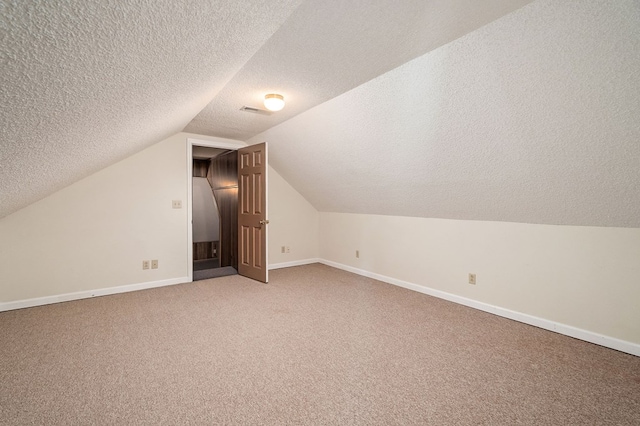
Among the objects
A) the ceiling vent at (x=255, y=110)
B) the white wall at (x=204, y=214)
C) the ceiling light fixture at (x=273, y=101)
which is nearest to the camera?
the ceiling light fixture at (x=273, y=101)

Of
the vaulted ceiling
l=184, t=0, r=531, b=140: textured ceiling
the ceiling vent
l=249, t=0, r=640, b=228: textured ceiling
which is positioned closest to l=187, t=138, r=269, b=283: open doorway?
the ceiling vent

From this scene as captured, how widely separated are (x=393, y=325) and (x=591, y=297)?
1.62 metres

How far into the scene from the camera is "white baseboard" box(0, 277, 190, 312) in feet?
10.2

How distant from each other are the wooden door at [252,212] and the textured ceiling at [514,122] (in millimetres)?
909

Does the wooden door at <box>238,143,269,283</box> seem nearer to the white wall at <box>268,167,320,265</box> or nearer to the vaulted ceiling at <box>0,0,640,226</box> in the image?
the white wall at <box>268,167,320,265</box>

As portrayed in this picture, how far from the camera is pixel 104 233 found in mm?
3576

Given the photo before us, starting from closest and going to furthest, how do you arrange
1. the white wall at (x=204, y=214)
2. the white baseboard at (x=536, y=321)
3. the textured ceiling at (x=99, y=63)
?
the textured ceiling at (x=99, y=63)
the white baseboard at (x=536, y=321)
the white wall at (x=204, y=214)

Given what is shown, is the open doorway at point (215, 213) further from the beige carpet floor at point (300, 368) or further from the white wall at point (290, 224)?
the beige carpet floor at point (300, 368)

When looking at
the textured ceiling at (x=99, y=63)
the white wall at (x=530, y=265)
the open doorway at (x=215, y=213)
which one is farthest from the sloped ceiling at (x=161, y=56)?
the open doorway at (x=215, y=213)

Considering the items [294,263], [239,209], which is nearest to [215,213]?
[239,209]

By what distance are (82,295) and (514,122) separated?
462cm

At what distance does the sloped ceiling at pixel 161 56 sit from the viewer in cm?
77

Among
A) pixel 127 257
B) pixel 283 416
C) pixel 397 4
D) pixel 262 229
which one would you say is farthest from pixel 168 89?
pixel 127 257

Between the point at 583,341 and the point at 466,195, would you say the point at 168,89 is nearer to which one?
the point at 466,195
